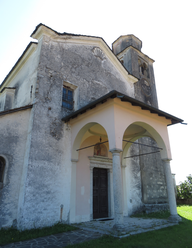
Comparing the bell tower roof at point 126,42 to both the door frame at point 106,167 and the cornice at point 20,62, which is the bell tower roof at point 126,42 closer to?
the cornice at point 20,62

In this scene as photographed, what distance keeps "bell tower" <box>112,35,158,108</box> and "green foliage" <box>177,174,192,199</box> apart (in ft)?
21.2

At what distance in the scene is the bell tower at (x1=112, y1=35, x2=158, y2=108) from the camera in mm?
12355

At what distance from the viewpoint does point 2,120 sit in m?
6.03

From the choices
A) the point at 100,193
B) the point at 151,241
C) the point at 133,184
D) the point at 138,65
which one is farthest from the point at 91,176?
the point at 138,65

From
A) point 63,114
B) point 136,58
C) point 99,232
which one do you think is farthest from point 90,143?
point 136,58

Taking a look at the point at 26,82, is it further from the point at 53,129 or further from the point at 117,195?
the point at 117,195

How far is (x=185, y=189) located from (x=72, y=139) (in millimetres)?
10959

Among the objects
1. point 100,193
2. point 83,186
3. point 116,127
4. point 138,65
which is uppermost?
point 138,65

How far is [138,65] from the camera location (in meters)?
13.3

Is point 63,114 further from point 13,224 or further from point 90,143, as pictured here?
point 13,224

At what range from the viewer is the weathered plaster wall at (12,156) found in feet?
18.0

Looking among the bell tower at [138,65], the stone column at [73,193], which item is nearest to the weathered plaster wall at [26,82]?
the stone column at [73,193]

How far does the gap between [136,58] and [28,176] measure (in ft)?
36.0

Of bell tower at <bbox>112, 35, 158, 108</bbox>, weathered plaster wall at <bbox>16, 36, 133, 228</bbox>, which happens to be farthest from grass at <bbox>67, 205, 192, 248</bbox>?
bell tower at <bbox>112, 35, 158, 108</bbox>
